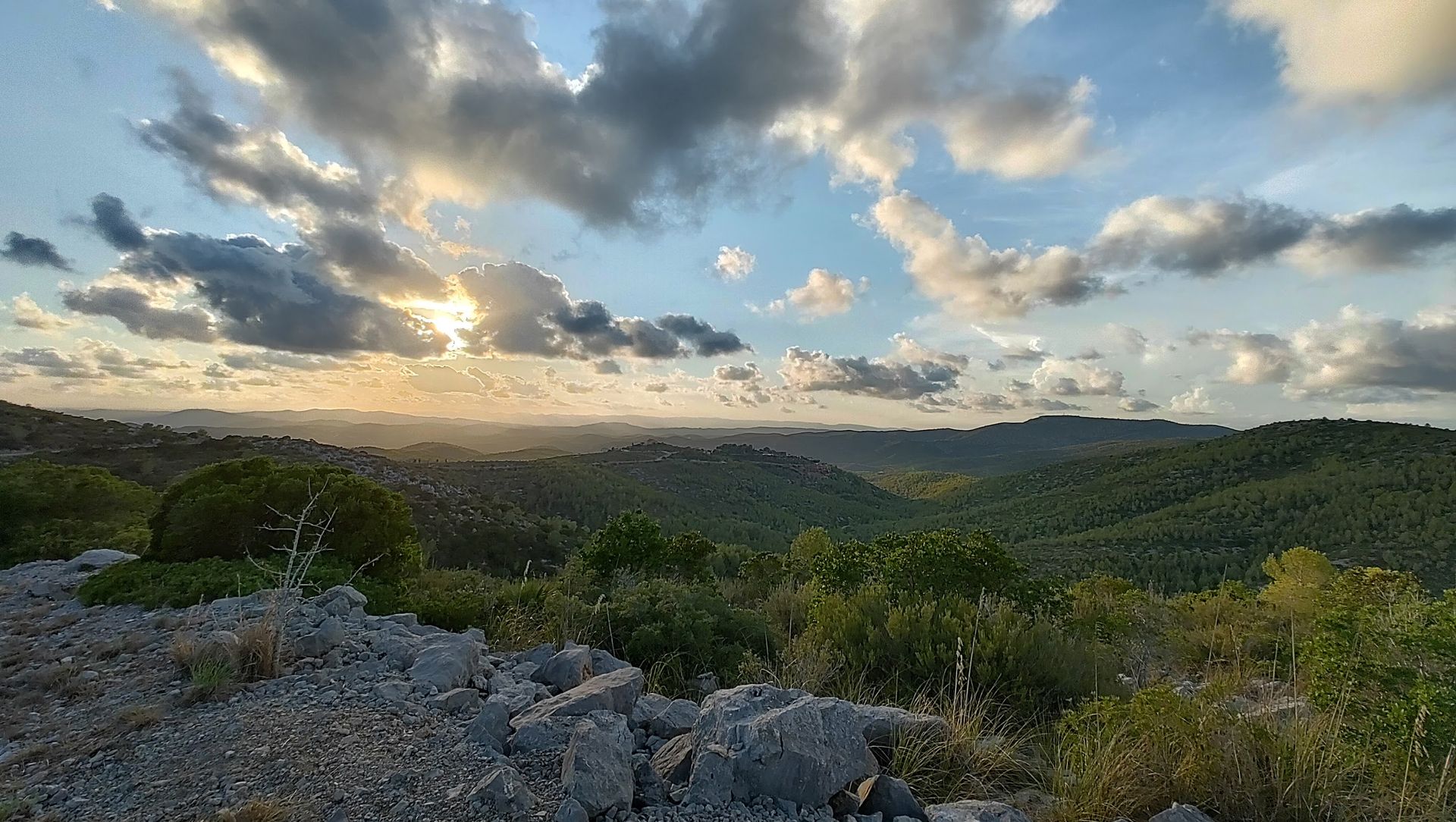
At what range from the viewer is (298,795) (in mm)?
2900

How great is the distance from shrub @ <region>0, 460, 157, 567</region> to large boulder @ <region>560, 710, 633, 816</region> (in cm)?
1046

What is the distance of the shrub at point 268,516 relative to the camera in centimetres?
789

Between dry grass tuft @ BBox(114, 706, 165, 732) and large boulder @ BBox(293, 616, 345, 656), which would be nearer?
dry grass tuft @ BBox(114, 706, 165, 732)

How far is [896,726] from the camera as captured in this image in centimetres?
402

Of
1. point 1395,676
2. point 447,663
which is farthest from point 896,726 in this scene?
point 1395,676

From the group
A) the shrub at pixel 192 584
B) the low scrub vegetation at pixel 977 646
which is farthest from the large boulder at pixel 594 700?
the shrub at pixel 192 584

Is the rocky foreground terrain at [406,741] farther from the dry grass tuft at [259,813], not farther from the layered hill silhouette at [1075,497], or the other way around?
the layered hill silhouette at [1075,497]

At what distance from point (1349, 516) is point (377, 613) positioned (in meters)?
45.6

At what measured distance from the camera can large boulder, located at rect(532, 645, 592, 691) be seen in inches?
184

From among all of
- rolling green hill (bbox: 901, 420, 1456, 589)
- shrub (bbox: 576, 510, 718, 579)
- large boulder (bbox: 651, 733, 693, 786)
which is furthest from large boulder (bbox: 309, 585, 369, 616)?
rolling green hill (bbox: 901, 420, 1456, 589)

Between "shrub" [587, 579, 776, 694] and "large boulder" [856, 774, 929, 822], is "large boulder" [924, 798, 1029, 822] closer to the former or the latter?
"large boulder" [856, 774, 929, 822]

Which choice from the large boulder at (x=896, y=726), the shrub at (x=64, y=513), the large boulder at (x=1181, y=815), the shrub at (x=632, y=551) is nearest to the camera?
the large boulder at (x=1181, y=815)

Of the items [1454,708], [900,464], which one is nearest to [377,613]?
[1454,708]

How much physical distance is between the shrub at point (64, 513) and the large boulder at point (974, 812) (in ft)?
39.1
